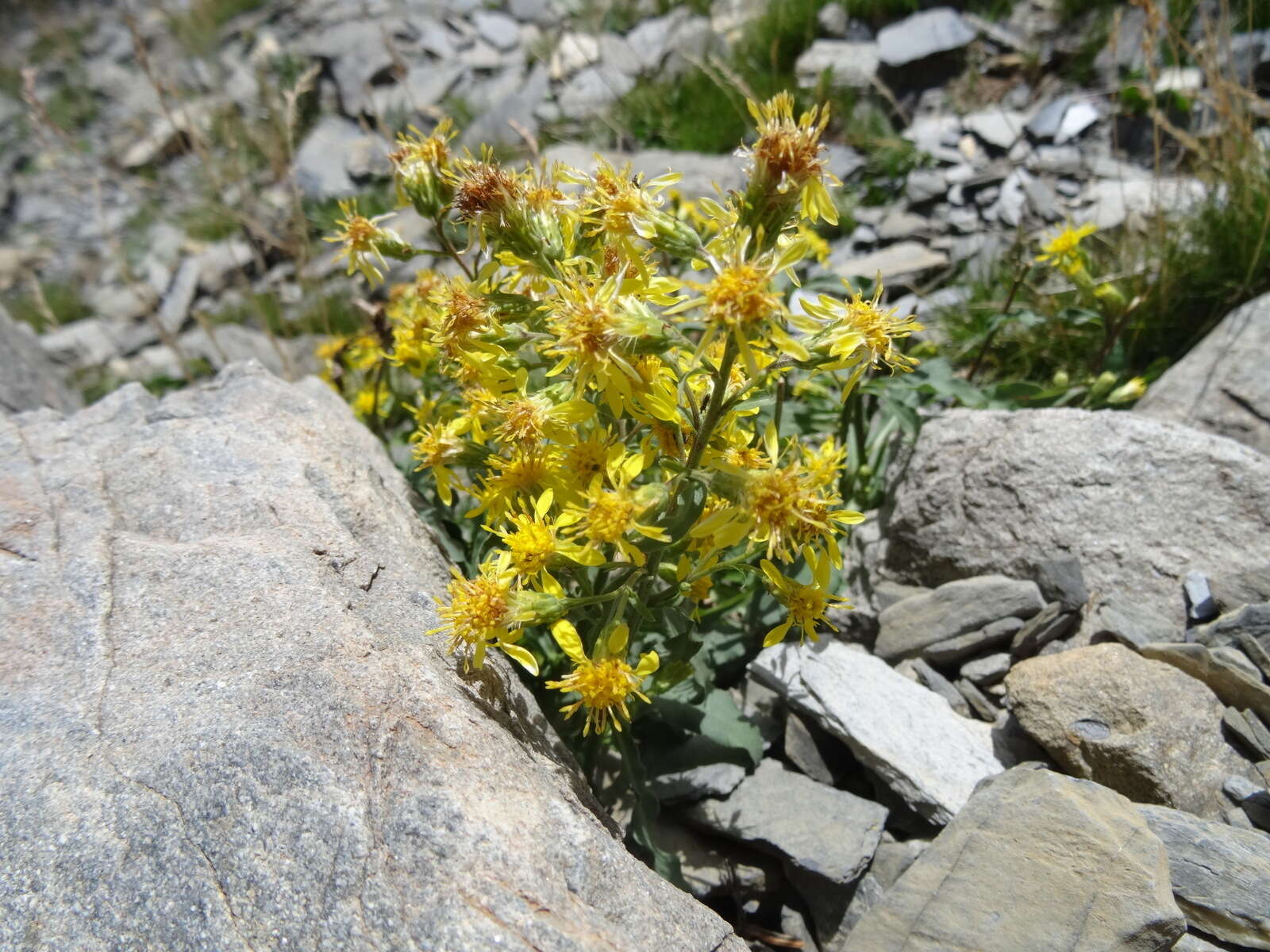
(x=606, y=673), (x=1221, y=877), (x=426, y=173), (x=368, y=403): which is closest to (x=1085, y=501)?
(x=1221, y=877)

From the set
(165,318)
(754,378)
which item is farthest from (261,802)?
(165,318)

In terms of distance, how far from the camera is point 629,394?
224 cm

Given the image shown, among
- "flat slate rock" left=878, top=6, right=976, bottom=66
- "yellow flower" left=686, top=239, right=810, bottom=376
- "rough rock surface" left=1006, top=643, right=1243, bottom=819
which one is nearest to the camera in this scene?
"yellow flower" left=686, top=239, right=810, bottom=376

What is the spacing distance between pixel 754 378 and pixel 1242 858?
177 centimetres

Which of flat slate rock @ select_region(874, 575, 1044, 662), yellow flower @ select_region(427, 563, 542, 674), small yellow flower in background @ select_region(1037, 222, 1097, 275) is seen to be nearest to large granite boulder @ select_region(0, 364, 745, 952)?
yellow flower @ select_region(427, 563, 542, 674)

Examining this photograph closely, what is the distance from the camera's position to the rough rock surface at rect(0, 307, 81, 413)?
17.0 ft

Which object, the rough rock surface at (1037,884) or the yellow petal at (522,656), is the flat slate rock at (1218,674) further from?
the yellow petal at (522,656)

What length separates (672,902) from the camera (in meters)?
2.05

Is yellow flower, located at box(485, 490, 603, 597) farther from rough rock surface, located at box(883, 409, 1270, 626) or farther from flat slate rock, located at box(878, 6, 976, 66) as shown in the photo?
flat slate rock, located at box(878, 6, 976, 66)

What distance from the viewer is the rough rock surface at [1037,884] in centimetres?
214

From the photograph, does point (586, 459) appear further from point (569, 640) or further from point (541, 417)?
point (569, 640)

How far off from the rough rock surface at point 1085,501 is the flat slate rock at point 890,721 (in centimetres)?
70

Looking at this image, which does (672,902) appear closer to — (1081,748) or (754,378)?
(754,378)

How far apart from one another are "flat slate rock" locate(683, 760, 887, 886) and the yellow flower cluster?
63cm
